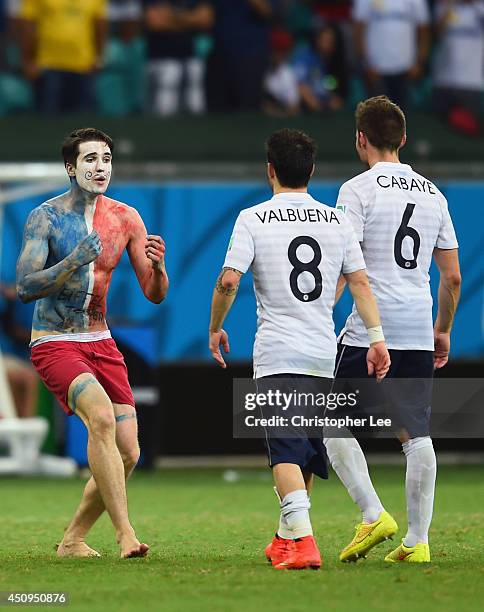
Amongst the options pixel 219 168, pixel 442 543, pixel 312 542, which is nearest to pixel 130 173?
pixel 219 168

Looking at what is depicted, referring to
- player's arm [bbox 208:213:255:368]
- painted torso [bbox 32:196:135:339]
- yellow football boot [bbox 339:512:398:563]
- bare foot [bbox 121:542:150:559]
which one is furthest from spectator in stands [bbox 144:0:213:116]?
yellow football boot [bbox 339:512:398:563]

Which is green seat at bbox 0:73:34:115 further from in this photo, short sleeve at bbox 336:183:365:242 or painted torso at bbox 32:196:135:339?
short sleeve at bbox 336:183:365:242

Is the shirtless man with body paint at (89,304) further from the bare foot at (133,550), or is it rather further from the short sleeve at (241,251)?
the short sleeve at (241,251)

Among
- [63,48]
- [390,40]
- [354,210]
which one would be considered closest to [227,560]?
[354,210]

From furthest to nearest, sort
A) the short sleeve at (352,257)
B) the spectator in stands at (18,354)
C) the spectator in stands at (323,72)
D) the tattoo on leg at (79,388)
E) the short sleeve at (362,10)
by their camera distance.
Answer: the spectator in stands at (323,72), the short sleeve at (362,10), the spectator in stands at (18,354), the tattoo on leg at (79,388), the short sleeve at (352,257)

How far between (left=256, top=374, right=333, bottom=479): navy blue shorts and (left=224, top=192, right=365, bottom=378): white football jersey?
0.12 ft

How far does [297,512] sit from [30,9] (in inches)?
410

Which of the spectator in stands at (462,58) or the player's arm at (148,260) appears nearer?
the player's arm at (148,260)

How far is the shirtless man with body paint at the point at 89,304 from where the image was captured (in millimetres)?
7391

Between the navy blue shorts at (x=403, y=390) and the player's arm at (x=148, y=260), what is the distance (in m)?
1.09

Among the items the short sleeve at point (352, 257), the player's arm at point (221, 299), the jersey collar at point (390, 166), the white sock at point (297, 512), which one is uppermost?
the jersey collar at point (390, 166)

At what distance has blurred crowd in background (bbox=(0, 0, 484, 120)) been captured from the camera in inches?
648

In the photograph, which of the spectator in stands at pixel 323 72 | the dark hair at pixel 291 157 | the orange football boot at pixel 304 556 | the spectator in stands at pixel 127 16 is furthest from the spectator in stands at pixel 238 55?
the orange football boot at pixel 304 556

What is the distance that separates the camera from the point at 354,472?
293 inches
